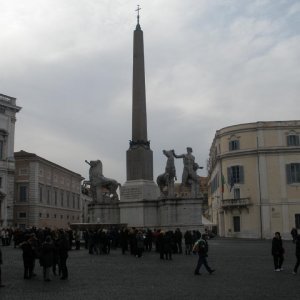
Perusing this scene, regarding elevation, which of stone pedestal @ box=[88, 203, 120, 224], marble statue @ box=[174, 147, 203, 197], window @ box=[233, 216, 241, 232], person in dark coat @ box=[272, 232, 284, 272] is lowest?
person in dark coat @ box=[272, 232, 284, 272]

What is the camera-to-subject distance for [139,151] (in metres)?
29.0

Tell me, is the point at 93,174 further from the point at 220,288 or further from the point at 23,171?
the point at 23,171

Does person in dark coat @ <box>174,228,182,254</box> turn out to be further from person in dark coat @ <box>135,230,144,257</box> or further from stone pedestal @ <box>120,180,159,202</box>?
stone pedestal @ <box>120,180,159,202</box>

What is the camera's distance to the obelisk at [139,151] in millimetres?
28516

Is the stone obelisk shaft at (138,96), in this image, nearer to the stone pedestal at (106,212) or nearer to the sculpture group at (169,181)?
the sculpture group at (169,181)

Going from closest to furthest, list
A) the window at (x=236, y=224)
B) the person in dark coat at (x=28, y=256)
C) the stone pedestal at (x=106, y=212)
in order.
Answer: the person in dark coat at (x=28, y=256), the stone pedestal at (x=106, y=212), the window at (x=236, y=224)

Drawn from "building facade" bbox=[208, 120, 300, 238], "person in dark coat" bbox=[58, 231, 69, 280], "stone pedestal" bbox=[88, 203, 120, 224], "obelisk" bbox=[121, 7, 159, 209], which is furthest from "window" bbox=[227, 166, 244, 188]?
"person in dark coat" bbox=[58, 231, 69, 280]

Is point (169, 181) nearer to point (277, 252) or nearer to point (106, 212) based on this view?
point (106, 212)

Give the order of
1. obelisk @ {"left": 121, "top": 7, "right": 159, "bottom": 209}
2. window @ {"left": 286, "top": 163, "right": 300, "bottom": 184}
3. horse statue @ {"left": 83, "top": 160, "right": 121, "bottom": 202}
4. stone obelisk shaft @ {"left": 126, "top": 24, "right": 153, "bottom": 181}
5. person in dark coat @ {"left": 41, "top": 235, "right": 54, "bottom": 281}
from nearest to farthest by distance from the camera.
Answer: person in dark coat @ {"left": 41, "top": 235, "right": 54, "bottom": 281} → obelisk @ {"left": 121, "top": 7, "right": 159, "bottom": 209} → stone obelisk shaft @ {"left": 126, "top": 24, "right": 153, "bottom": 181} → horse statue @ {"left": 83, "top": 160, "right": 121, "bottom": 202} → window @ {"left": 286, "top": 163, "right": 300, "bottom": 184}

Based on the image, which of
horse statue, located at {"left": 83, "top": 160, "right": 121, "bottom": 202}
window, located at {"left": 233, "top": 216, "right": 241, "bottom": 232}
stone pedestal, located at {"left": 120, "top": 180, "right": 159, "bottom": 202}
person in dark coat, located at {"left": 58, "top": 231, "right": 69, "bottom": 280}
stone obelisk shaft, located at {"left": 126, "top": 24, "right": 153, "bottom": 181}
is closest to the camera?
person in dark coat, located at {"left": 58, "top": 231, "right": 69, "bottom": 280}

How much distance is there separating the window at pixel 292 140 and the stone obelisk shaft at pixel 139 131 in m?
26.3

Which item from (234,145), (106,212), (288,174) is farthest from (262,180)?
(106,212)

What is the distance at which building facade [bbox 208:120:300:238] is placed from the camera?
50.4 m

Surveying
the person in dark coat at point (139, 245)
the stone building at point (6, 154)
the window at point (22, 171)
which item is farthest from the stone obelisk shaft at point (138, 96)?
the window at point (22, 171)
